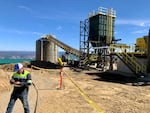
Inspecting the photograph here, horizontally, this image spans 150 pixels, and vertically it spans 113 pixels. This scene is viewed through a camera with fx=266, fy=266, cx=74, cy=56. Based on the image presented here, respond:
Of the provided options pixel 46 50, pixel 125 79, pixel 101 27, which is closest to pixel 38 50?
pixel 46 50

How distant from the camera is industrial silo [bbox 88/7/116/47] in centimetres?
3881

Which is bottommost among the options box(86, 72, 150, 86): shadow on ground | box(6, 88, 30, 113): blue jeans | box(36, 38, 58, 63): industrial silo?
box(86, 72, 150, 86): shadow on ground

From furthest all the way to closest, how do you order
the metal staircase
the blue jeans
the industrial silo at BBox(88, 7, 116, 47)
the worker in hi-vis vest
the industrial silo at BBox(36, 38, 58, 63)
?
the industrial silo at BBox(36, 38, 58, 63) → the industrial silo at BBox(88, 7, 116, 47) → the metal staircase → the blue jeans → the worker in hi-vis vest

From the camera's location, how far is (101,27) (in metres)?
38.8

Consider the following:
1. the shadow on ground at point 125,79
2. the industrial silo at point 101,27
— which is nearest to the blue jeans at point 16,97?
the shadow on ground at point 125,79

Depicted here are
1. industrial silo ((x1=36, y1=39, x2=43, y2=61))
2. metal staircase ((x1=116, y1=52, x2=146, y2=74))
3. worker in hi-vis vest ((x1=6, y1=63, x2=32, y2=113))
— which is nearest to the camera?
worker in hi-vis vest ((x1=6, y1=63, x2=32, y2=113))

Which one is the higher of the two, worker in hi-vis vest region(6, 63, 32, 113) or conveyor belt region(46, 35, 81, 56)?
conveyor belt region(46, 35, 81, 56)

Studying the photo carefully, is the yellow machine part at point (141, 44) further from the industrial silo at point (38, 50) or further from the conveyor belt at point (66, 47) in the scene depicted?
the industrial silo at point (38, 50)

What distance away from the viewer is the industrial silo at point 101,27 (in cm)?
3881

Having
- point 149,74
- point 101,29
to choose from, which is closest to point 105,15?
point 101,29

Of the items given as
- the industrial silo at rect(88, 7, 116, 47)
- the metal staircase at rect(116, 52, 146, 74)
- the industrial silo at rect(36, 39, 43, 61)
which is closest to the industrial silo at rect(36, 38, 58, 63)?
the industrial silo at rect(36, 39, 43, 61)

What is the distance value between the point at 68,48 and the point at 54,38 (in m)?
2.86

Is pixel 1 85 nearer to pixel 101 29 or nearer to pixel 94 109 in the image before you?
pixel 94 109

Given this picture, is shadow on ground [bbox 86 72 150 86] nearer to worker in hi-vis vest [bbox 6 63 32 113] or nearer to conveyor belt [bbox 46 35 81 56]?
conveyor belt [bbox 46 35 81 56]
